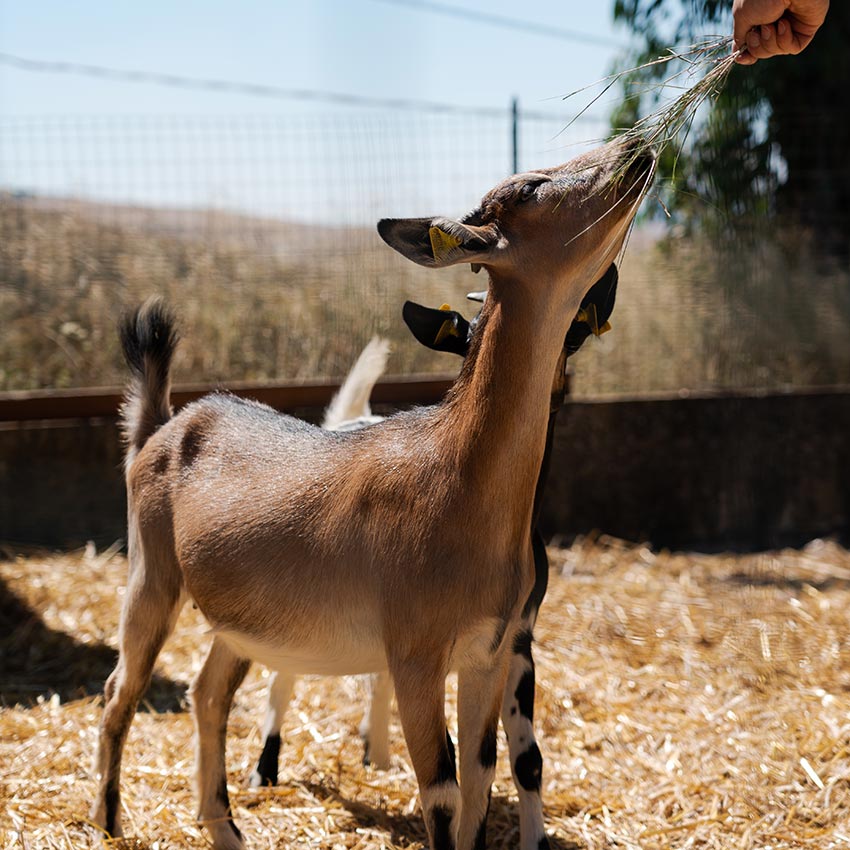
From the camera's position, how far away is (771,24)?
3.12 m

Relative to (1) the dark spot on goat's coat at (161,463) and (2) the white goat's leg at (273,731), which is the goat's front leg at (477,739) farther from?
(1) the dark spot on goat's coat at (161,463)

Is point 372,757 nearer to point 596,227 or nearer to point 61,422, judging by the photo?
point 596,227

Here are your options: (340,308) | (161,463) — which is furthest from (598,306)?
(340,308)

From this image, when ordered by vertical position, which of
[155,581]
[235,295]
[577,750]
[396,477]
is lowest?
[577,750]

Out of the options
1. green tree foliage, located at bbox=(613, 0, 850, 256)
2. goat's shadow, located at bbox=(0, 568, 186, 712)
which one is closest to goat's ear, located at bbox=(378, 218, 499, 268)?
goat's shadow, located at bbox=(0, 568, 186, 712)

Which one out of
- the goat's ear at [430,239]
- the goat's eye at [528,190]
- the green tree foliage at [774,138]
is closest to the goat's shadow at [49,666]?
the goat's ear at [430,239]

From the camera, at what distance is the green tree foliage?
853 centimetres

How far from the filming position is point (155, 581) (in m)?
3.64

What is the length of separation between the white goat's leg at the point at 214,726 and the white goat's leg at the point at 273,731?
0.39 meters

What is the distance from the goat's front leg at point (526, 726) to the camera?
12.1ft

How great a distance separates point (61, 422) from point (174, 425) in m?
3.84

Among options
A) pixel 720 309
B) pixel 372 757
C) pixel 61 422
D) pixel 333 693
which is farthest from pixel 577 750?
pixel 720 309

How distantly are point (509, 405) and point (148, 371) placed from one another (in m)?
1.69

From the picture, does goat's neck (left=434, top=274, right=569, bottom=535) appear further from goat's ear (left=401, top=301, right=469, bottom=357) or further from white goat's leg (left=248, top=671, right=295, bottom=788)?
white goat's leg (left=248, top=671, right=295, bottom=788)
